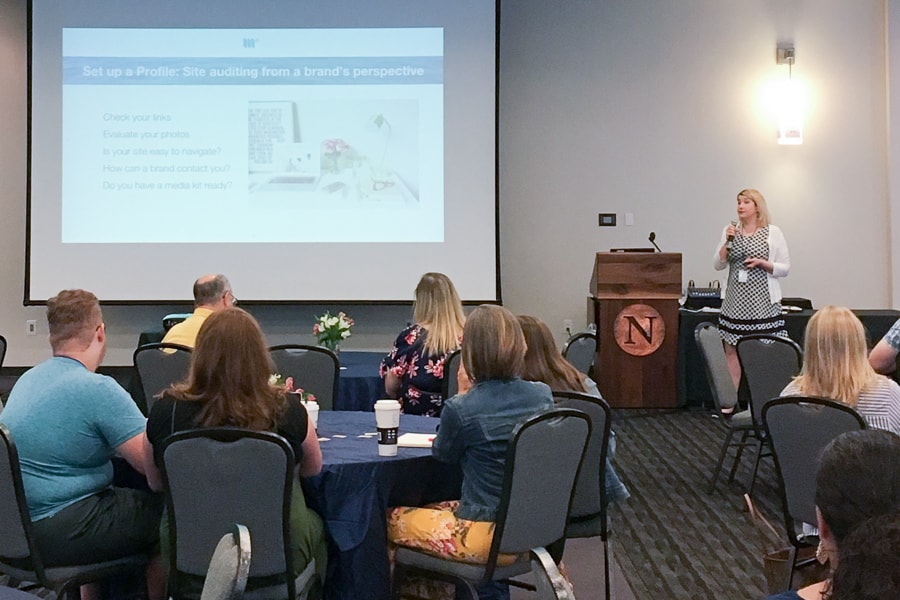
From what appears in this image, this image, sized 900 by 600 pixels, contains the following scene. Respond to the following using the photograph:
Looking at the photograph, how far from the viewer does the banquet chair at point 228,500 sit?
101 inches

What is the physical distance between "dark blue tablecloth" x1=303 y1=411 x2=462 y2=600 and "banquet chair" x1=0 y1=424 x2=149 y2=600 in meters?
0.61

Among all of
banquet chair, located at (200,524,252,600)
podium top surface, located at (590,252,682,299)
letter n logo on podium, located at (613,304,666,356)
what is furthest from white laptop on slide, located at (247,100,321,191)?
banquet chair, located at (200,524,252,600)

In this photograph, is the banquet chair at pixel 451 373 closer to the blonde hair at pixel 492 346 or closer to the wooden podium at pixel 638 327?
the blonde hair at pixel 492 346

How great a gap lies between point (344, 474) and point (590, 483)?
0.90 metres

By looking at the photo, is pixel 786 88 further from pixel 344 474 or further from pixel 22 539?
pixel 22 539

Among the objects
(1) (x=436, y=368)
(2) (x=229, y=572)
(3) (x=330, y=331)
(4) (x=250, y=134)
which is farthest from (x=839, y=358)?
(4) (x=250, y=134)

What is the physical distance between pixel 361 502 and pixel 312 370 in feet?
5.26

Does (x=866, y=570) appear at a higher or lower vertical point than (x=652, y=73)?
lower

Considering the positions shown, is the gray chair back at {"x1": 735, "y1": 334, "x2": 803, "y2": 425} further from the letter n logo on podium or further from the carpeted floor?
the letter n logo on podium

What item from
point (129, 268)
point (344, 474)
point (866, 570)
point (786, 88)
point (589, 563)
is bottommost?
point (589, 563)

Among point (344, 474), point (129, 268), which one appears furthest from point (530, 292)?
point (344, 474)

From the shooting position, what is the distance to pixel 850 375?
329 cm

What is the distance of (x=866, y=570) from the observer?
113cm

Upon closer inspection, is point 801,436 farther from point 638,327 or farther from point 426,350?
point 638,327
